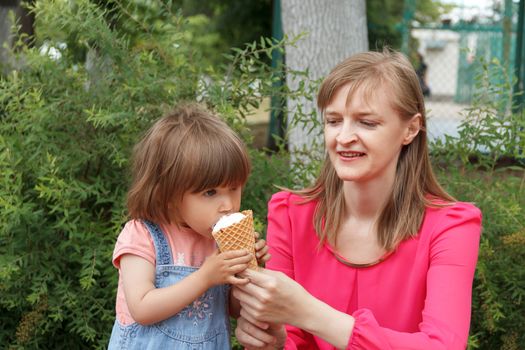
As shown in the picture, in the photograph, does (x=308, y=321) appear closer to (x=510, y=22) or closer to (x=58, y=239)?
(x=58, y=239)

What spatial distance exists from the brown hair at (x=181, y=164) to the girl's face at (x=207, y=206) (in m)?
0.02

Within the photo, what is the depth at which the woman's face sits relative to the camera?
93.9 inches

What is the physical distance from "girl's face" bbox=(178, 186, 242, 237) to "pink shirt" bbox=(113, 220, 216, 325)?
0.09m

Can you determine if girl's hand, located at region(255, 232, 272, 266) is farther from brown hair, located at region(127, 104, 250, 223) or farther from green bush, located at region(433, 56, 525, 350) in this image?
green bush, located at region(433, 56, 525, 350)

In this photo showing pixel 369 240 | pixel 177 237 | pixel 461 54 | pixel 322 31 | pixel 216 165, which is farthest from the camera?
pixel 461 54

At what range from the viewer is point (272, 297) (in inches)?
83.5

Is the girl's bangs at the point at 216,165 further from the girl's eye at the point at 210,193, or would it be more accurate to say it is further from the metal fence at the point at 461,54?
the metal fence at the point at 461,54

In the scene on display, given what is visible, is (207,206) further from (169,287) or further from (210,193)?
(169,287)

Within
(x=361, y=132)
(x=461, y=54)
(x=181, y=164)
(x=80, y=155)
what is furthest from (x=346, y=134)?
(x=461, y=54)

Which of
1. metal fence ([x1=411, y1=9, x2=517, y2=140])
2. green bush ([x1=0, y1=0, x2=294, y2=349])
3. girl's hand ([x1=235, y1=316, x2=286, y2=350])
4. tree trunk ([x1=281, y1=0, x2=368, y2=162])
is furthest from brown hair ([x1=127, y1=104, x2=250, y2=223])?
metal fence ([x1=411, y1=9, x2=517, y2=140])

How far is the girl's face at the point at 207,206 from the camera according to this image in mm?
2252

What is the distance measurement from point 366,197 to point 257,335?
618mm

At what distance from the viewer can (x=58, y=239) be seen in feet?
11.8

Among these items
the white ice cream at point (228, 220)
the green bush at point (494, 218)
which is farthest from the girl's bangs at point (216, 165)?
the green bush at point (494, 218)
